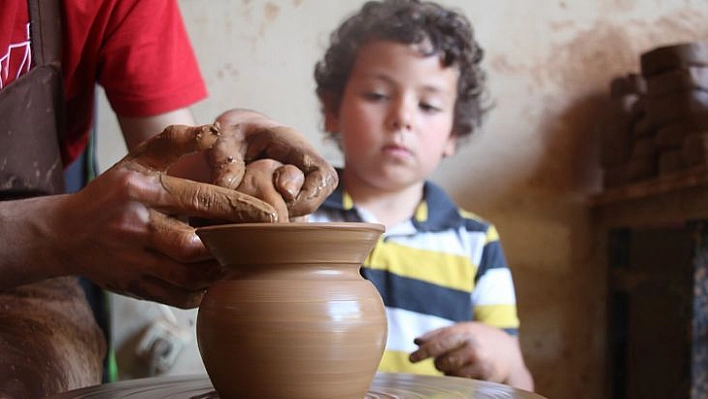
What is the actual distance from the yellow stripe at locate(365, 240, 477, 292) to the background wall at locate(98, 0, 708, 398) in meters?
0.55

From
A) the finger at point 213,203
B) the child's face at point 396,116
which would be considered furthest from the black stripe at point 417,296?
the finger at point 213,203

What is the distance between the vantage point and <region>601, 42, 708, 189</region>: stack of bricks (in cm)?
215

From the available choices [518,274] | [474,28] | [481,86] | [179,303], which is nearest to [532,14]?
[474,28]

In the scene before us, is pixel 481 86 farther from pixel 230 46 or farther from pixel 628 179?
pixel 230 46

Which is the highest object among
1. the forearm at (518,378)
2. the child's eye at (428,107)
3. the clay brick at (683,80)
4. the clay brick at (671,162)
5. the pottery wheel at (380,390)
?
the clay brick at (683,80)

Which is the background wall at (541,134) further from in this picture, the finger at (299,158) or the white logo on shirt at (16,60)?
the finger at (299,158)

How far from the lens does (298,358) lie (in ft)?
2.97

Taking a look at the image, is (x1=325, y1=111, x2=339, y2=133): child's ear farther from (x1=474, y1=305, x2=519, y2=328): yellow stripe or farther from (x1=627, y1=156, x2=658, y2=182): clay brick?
(x1=627, y1=156, x2=658, y2=182): clay brick

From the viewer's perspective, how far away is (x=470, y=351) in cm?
163

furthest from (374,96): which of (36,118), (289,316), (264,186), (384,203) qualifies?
(289,316)

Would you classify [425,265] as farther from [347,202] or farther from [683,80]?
[683,80]

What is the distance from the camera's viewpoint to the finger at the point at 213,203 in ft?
3.21

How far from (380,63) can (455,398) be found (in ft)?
4.10

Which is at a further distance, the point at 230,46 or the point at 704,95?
the point at 230,46
